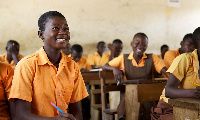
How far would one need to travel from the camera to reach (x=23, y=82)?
4.96 ft

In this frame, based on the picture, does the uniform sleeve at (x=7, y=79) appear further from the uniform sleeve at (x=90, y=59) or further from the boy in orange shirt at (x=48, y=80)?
the uniform sleeve at (x=90, y=59)

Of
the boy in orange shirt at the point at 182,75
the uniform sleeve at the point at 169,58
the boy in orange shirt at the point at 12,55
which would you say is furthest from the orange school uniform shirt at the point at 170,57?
the boy in orange shirt at the point at 12,55

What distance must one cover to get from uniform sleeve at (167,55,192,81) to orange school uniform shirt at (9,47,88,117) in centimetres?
76

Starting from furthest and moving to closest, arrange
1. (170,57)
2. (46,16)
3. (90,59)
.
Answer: (90,59)
(170,57)
(46,16)

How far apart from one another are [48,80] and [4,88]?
30cm

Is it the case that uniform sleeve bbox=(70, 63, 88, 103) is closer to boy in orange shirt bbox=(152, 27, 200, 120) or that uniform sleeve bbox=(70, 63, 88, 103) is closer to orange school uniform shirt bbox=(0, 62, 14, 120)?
orange school uniform shirt bbox=(0, 62, 14, 120)

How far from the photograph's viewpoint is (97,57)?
21.9 ft

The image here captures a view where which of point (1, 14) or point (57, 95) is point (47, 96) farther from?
point (1, 14)

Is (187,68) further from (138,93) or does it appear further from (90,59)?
(90,59)

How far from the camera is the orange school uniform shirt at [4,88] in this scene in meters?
1.67

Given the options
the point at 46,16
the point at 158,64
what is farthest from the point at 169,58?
the point at 46,16

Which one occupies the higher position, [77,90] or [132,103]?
[77,90]

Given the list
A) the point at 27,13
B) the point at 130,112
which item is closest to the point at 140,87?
the point at 130,112

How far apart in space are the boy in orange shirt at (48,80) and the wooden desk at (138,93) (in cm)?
98
